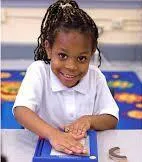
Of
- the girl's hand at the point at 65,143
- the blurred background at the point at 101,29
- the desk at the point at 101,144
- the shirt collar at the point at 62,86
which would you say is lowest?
the blurred background at the point at 101,29

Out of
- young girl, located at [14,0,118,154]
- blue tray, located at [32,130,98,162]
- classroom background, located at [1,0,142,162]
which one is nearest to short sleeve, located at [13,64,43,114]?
young girl, located at [14,0,118,154]

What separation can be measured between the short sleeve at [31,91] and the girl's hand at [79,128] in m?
0.15

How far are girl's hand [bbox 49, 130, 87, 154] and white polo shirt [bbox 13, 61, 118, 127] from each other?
8.0 inches

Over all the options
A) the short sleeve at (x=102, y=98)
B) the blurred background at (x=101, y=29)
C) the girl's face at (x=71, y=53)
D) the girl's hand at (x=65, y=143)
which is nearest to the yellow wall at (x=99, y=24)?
the blurred background at (x=101, y=29)

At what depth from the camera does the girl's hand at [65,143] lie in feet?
2.41

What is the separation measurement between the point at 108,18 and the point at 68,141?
9.31ft

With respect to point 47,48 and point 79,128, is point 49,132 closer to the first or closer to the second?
point 79,128

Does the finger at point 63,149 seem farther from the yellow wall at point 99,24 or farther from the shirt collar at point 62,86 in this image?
the yellow wall at point 99,24

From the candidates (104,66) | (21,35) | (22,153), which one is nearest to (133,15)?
(104,66)

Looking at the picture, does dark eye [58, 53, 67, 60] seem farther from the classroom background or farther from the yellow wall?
the yellow wall

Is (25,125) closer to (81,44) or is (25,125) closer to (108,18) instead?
(81,44)

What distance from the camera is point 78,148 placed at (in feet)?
2.42

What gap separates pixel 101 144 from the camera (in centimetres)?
89

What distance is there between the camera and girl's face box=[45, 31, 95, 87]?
3.03 ft
